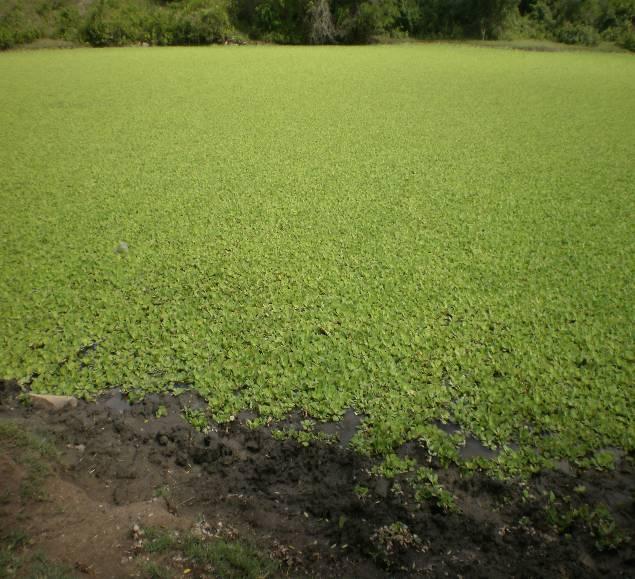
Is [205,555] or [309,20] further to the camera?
[309,20]

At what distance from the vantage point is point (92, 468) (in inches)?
65.5

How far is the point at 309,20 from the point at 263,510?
46.2 feet

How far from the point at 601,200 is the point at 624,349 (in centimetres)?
197

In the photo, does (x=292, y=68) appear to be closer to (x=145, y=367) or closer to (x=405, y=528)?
(x=145, y=367)

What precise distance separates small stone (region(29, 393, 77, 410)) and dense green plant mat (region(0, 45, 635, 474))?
6cm

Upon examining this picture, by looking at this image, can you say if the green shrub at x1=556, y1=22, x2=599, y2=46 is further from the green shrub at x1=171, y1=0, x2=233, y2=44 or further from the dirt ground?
the dirt ground

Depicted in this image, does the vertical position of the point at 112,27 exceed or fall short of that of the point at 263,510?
it exceeds it

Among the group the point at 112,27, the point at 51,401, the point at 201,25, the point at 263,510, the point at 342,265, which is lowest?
the point at 263,510

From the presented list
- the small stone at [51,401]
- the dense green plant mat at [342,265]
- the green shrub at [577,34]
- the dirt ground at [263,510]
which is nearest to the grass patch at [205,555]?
the dirt ground at [263,510]

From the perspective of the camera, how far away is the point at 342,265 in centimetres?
284

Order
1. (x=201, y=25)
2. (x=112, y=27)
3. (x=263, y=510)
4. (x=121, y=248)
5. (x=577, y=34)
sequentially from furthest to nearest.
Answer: (x=577, y=34) < (x=201, y=25) < (x=112, y=27) < (x=121, y=248) < (x=263, y=510)

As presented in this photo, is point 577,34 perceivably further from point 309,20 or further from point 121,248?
point 121,248

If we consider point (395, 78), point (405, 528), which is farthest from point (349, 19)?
point (405, 528)

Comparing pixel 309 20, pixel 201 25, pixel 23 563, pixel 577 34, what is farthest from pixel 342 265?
pixel 577 34
